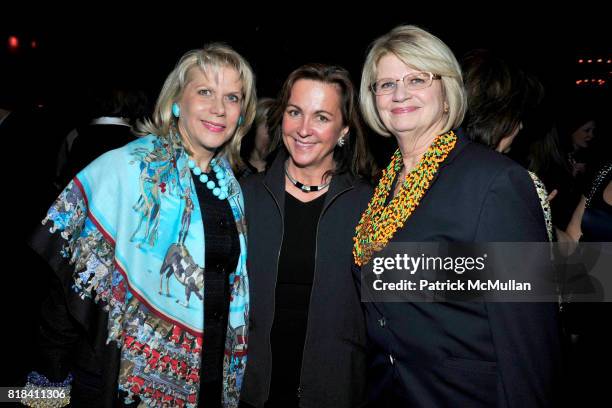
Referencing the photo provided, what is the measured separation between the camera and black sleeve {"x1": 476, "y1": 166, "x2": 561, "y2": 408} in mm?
1374

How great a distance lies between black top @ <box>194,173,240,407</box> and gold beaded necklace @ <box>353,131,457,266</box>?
2.03 ft

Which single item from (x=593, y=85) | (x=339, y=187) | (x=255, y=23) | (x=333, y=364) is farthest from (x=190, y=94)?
(x=593, y=85)

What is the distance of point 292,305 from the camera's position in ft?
6.98

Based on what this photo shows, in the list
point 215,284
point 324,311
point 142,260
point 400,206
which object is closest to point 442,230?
point 400,206

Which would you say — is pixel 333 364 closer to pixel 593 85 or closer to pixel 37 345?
pixel 37 345

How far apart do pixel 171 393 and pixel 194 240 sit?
67 centimetres

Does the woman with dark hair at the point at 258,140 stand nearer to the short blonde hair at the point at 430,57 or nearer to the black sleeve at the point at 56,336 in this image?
the short blonde hair at the point at 430,57

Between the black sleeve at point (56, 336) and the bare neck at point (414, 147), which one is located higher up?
the bare neck at point (414, 147)

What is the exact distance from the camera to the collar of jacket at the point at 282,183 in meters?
2.23

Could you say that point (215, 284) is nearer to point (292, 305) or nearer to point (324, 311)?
point (292, 305)

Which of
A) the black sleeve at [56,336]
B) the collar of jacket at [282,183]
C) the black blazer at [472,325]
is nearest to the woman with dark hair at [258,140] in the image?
the collar of jacket at [282,183]

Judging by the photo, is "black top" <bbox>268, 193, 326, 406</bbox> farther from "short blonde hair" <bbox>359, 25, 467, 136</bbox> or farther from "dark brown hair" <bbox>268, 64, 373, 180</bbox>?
"short blonde hair" <bbox>359, 25, 467, 136</bbox>

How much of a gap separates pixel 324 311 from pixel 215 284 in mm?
535

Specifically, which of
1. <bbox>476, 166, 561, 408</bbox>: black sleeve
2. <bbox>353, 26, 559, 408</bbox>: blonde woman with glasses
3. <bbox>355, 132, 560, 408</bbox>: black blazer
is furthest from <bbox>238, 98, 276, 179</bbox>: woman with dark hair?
<bbox>476, 166, 561, 408</bbox>: black sleeve
